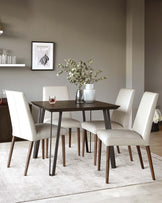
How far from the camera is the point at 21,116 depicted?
3.49m

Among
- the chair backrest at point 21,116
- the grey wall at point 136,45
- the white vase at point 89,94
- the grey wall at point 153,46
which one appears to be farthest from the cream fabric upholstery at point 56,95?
the grey wall at point 153,46

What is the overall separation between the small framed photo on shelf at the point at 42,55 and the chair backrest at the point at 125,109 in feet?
5.67

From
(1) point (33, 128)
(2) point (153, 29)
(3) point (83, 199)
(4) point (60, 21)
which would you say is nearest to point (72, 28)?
(4) point (60, 21)

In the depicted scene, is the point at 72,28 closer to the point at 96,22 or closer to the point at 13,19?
the point at 96,22

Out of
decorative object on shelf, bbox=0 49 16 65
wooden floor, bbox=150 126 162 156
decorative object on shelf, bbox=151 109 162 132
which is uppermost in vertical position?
decorative object on shelf, bbox=0 49 16 65

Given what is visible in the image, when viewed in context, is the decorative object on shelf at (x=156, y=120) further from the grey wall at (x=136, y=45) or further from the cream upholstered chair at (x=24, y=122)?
the cream upholstered chair at (x=24, y=122)

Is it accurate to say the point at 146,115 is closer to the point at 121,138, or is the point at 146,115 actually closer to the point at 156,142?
the point at 121,138

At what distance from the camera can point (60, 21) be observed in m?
5.59

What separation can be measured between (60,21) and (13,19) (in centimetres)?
81

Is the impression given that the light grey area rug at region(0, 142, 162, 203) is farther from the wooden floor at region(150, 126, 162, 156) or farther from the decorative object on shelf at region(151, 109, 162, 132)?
the decorative object on shelf at region(151, 109, 162, 132)

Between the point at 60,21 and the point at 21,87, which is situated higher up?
the point at 60,21

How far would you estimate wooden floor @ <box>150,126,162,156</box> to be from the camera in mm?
4521

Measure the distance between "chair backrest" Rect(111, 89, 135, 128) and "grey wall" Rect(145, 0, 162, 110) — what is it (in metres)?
2.26

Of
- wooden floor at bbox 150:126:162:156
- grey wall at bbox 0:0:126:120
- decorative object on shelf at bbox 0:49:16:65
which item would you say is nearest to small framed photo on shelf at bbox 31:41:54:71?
grey wall at bbox 0:0:126:120
